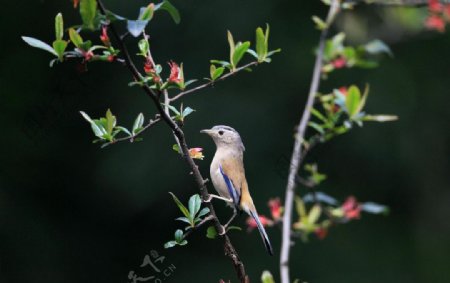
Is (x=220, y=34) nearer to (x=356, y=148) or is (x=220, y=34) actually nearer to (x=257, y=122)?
(x=257, y=122)

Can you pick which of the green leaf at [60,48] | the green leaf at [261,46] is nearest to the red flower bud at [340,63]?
the green leaf at [261,46]

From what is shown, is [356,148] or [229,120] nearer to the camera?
[229,120]

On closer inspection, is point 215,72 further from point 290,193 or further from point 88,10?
point 290,193

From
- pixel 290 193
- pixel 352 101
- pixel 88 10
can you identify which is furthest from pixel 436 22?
pixel 88 10

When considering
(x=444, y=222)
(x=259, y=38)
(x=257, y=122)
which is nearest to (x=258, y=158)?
(x=257, y=122)

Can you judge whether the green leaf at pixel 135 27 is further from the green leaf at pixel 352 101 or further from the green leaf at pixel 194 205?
the green leaf at pixel 352 101

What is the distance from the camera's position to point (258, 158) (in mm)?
5668

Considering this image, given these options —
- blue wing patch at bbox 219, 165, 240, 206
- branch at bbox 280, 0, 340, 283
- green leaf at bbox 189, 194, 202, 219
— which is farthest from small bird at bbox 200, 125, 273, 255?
green leaf at bbox 189, 194, 202, 219

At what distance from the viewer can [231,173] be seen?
9.56ft

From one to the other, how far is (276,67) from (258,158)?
82 cm

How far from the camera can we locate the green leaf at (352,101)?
246 cm

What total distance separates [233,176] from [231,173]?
0.8 inches

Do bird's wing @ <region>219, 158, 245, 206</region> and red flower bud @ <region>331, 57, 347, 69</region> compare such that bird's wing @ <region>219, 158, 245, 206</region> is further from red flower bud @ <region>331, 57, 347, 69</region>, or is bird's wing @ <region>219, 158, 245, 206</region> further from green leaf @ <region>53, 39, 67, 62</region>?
green leaf @ <region>53, 39, 67, 62</region>

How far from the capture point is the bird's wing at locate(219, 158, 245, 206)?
280 cm
